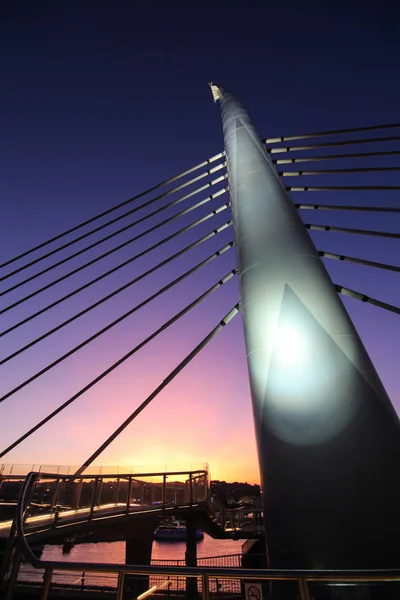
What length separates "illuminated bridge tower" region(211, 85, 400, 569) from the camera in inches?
104

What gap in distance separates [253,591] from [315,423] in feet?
4.89

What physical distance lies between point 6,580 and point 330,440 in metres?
4.74

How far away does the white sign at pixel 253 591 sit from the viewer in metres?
2.76

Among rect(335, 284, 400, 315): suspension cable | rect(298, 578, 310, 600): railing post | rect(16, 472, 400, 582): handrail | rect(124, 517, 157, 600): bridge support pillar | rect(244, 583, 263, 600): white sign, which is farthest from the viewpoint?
rect(124, 517, 157, 600): bridge support pillar

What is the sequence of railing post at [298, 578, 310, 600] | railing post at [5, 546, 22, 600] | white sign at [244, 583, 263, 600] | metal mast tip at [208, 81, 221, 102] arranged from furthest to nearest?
metal mast tip at [208, 81, 221, 102]
railing post at [5, 546, 22, 600]
white sign at [244, 583, 263, 600]
railing post at [298, 578, 310, 600]

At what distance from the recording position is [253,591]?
111 inches

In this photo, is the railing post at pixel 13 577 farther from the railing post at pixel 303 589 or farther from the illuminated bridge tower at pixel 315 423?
the railing post at pixel 303 589

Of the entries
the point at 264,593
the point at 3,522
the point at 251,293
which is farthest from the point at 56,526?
the point at 251,293

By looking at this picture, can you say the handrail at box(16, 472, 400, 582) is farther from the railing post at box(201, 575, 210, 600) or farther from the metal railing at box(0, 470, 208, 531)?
the metal railing at box(0, 470, 208, 531)

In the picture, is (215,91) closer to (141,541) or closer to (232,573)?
(232,573)

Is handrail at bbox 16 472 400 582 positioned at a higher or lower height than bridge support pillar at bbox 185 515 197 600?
lower

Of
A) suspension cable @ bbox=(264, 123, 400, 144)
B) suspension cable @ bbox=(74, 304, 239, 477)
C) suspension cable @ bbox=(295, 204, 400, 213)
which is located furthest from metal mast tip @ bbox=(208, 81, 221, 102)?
suspension cable @ bbox=(74, 304, 239, 477)

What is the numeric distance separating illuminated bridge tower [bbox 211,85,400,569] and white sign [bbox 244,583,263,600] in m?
0.26

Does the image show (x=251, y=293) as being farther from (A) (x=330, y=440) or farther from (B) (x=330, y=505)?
(B) (x=330, y=505)
